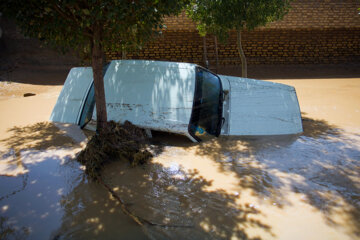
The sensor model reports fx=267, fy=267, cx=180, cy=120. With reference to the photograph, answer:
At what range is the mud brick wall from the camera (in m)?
13.3

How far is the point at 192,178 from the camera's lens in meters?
3.66

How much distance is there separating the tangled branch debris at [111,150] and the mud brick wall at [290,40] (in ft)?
30.0

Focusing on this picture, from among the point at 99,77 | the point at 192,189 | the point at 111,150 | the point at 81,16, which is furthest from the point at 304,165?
the point at 81,16

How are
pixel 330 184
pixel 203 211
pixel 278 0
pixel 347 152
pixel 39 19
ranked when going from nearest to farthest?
1. pixel 203 211
2. pixel 330 184
3. pixel 39 19
4. pixel 347 152
5. pixel 278 0

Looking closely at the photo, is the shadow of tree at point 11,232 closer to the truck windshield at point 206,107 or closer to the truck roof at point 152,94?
the truck roof at point 152,94

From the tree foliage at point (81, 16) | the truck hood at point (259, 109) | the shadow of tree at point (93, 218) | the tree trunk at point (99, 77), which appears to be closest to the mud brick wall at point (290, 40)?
the truck hood at point (259, 109)

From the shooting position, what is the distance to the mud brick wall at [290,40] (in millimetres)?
13320

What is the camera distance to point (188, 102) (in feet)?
15.9

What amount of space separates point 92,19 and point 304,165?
3.72 meters

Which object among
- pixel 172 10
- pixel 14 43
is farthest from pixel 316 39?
pixel 14 43

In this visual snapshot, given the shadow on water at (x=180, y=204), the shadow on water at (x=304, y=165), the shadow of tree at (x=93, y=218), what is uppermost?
the shadow of tree at (x=93, y=218)

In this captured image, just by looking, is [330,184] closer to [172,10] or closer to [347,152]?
[347,152]

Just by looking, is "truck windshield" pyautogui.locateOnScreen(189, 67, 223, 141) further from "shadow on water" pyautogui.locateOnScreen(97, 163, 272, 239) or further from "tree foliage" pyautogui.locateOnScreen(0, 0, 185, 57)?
"tree foliage" pyautogui.locateOnScreen(0, 0, 185, 57)

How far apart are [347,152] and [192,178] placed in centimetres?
286
